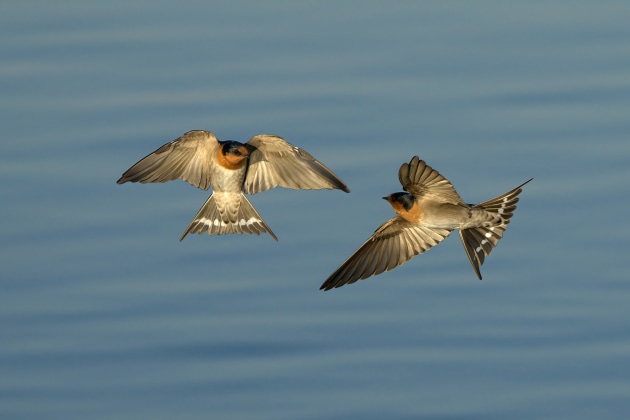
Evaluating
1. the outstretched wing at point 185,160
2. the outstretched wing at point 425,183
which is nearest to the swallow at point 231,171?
the outstretched wing at point 185,160

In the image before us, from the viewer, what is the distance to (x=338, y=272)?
29.6ft

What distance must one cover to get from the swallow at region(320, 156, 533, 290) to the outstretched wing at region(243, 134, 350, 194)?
475 mm

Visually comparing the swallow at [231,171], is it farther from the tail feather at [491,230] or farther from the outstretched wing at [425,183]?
the tail feather at [491,230]

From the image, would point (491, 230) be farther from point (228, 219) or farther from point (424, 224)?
point (228, 219)

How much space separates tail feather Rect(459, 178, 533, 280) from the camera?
888 cm

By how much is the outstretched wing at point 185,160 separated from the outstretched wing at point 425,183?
4.32ft

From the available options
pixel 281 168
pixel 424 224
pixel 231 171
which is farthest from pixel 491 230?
pixel 231 171

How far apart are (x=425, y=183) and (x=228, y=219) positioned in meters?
1.45

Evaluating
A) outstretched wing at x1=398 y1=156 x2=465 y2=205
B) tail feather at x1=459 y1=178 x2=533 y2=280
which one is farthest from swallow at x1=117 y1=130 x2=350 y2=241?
tail feather at x1=459 y1=178 x2=533 y2=280

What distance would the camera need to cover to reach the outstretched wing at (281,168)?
9.28m

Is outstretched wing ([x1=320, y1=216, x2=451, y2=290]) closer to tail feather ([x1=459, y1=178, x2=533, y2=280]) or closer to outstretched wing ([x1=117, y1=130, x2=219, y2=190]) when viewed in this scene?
tail feather ([x1=459, y1=178, x2=533, y2=280])

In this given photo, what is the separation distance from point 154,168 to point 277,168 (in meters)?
0.76

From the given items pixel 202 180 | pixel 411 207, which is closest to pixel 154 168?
pixel 202 180

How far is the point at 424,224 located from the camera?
8.87 meters
